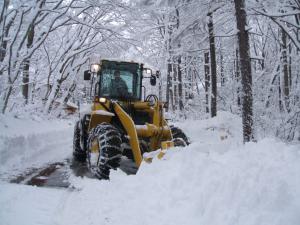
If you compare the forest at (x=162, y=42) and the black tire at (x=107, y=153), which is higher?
the forest at (x=162, y=42)

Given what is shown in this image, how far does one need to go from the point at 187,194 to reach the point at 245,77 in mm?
6675

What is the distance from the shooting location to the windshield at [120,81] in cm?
916

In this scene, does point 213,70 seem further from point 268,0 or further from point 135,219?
point 135,219

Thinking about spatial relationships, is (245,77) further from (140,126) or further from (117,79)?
(140,126)

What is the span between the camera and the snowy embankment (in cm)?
358

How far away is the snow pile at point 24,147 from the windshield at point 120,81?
9.16 ft

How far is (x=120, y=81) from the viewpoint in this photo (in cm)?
929

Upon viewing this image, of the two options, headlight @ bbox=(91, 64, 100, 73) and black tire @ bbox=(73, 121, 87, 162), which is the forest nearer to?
headlight @ bbox=(91, 64, 100, 73)

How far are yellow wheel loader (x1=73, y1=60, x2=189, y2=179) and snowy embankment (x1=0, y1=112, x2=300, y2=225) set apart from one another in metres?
Answer: 0.89

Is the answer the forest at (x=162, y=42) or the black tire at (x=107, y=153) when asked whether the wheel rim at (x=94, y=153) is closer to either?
the black tire at (x=107, y=153)

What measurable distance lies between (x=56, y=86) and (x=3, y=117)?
24.0 ft

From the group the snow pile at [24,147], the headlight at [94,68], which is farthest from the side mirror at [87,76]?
the snow pile at [24,147]

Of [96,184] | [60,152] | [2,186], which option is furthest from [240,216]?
[60,152]

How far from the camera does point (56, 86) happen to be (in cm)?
1850
